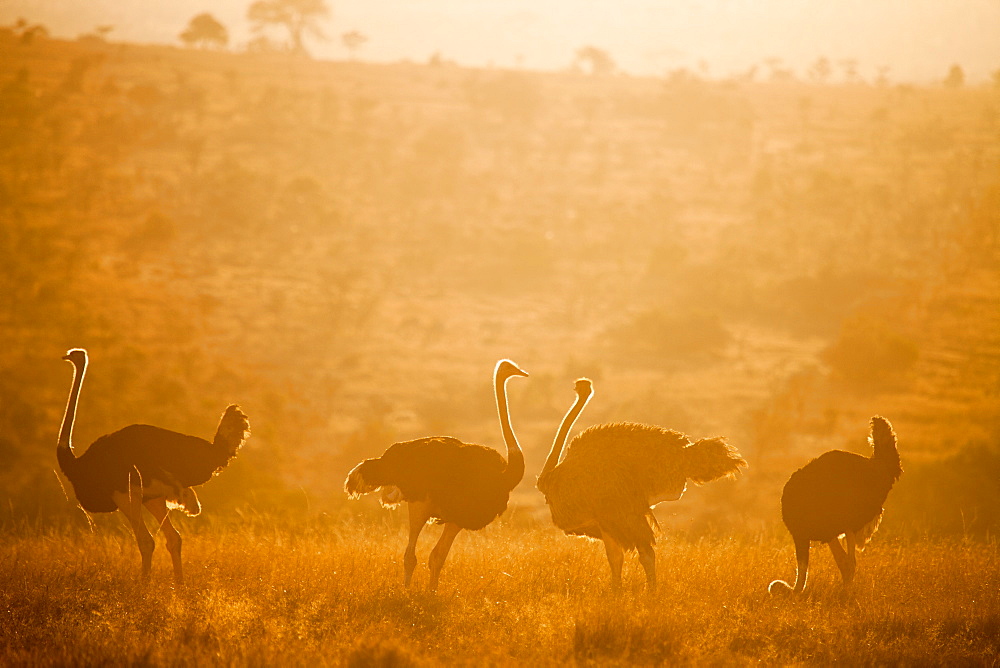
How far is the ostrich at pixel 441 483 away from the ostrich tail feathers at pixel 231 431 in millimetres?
1022

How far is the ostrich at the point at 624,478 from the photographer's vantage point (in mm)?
8617

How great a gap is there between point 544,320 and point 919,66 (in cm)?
15944

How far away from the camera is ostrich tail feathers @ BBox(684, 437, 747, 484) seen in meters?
8.71

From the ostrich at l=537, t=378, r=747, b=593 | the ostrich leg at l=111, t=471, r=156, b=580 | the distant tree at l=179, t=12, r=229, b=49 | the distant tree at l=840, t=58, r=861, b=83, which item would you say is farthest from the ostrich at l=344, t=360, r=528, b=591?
the distant tree at l=840, t=58, r=861, b=83

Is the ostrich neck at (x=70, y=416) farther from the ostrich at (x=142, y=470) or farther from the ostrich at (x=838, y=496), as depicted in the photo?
the ostrich at (x=838, y=496)

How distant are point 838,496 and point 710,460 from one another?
1.08 meters

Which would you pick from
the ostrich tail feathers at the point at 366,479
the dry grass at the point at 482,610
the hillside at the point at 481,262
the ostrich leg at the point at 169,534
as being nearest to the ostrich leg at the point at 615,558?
the dry grass at the point at 482,610

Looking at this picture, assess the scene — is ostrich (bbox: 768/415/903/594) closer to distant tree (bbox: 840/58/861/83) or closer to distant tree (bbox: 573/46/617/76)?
distant tree (bbox: 573/46/617/76)

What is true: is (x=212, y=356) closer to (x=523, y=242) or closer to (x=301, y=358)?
(x=301, y=358)

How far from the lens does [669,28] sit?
157 meters

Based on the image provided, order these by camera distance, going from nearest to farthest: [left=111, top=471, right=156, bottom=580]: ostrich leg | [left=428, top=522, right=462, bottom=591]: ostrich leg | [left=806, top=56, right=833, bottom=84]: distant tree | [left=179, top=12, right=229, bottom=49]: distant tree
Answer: [left=111, top=471, right=156, bottom=580]: ostrich leg
[left=428, top=522, right=462, bottom=591]: ostrich leg
[left=179, top=12, right=229, bottom=49]: distant tree
[left=806, top=56, right=833, bottom=84]: distant tree

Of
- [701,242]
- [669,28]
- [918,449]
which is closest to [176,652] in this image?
[918,449]

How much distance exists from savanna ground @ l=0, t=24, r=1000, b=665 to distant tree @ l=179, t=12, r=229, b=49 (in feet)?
14.2

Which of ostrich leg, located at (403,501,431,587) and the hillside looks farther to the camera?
the hillside
